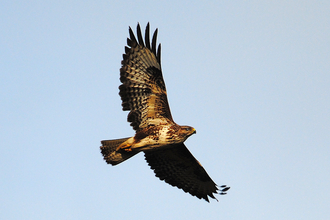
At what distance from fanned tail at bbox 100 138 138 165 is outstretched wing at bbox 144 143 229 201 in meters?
1.13

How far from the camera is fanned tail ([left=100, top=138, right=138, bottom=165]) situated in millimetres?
11984

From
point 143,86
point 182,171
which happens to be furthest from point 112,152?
point 182,171

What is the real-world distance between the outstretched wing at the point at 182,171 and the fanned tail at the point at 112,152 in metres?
1.13

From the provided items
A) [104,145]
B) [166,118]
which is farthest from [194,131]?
[104,145]

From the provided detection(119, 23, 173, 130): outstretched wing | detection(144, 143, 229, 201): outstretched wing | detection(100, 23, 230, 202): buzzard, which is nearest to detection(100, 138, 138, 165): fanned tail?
detection(100, 23, 230, 202): buzzard

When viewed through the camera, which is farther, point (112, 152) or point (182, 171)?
point (182, 171)

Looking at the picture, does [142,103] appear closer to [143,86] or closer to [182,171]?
[143,86]

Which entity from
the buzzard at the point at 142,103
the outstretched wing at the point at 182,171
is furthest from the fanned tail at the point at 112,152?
the outstretched wing at the point at 182,171

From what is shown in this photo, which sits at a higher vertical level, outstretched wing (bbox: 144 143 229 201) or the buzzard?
the buzzard

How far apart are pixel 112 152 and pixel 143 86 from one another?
2024mm

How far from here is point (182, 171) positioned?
13.7 metres

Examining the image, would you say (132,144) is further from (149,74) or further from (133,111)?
(149,74)

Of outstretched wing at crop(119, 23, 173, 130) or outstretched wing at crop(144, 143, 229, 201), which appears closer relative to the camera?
outstretched wing at crop(119, 23, 173, 130)

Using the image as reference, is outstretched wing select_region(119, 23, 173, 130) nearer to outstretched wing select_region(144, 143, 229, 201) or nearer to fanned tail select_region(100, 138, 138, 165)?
fanned tail select_region(100, 138, 138, 165)
